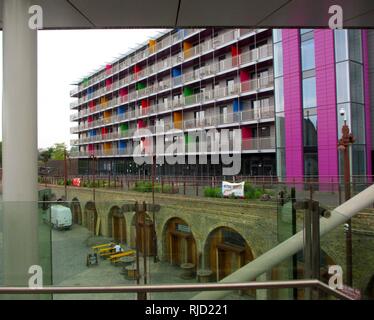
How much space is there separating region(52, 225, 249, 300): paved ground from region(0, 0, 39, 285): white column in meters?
0.40

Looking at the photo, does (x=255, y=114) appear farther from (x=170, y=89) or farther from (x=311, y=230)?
(x=311, y=230)

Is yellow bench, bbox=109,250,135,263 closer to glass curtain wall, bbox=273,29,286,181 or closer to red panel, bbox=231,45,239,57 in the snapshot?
glass curtain wall, bbox=273,29,286,181

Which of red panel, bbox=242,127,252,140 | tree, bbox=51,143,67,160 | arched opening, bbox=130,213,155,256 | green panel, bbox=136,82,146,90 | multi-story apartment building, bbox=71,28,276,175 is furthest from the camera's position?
tree, bbox=51,143,67,160

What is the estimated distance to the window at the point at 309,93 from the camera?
25.0 m

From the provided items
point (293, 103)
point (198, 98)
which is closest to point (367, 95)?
point (293, 103)

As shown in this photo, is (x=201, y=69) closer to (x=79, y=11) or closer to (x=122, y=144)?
(x=122, y=144)

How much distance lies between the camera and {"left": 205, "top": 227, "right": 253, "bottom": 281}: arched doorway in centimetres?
363

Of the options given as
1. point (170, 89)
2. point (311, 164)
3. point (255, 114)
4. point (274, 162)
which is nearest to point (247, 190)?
point (311, 164)

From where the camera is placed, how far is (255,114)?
3014 centimetres

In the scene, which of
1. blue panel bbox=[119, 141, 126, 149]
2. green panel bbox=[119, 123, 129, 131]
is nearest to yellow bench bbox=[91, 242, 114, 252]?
blue panel bbox=[119, 141, 126, 149]

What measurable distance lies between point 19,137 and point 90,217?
1233mm

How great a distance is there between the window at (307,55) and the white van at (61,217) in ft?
79.3

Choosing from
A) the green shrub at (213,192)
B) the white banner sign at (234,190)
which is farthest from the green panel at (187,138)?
the white banner sign at (234,190)

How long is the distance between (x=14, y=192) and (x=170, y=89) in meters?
38.3
